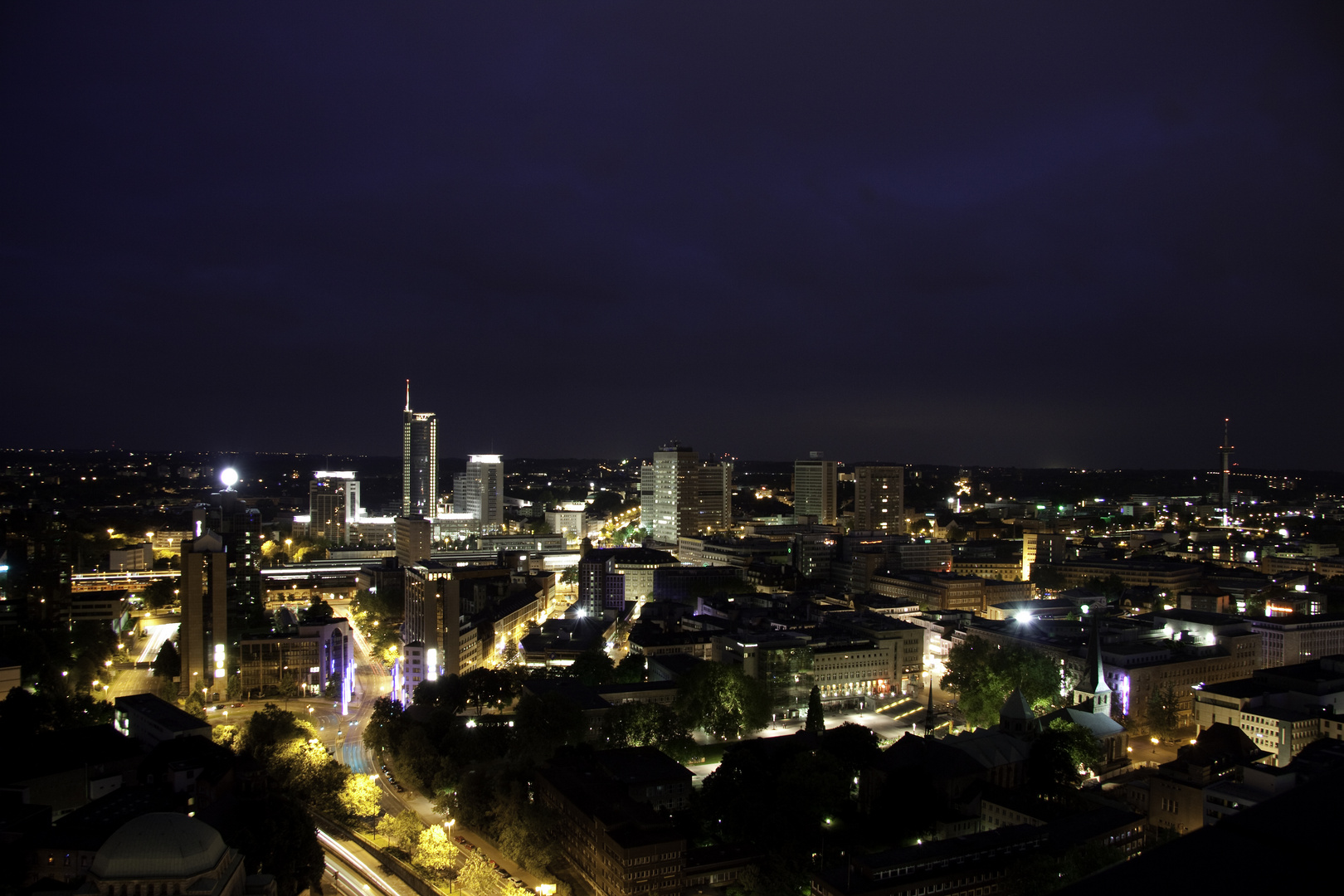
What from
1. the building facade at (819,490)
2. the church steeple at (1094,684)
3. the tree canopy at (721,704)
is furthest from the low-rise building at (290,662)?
the building facade at (819,490)

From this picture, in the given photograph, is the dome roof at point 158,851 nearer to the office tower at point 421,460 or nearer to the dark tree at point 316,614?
the dark tree at point 316,614

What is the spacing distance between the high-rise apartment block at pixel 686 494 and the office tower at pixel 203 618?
109 ft

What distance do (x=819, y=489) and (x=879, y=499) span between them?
6.10 meters

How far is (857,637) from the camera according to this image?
89.9 feet

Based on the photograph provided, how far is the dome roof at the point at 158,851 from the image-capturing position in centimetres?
1134

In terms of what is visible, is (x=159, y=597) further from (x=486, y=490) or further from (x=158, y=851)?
(x=486, y=490)

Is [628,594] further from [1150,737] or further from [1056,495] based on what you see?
[1056,495]

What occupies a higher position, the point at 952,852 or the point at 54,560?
the point at 54,560

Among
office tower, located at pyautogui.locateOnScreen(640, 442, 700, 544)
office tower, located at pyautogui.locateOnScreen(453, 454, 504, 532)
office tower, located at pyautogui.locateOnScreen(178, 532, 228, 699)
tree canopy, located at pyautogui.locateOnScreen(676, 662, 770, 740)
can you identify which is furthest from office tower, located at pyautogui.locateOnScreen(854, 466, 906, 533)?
office tower, located at pyautogui.locateOnScreen(178, 532, 228, 699)

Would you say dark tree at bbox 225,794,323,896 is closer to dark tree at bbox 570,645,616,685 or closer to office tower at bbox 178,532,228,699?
dark tree at bbox 570,645,616,685

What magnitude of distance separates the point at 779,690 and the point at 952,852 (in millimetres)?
11088

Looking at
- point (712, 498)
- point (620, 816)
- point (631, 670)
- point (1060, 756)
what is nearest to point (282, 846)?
point (620, 816)

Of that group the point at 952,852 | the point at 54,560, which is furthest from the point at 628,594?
the point at 952,852

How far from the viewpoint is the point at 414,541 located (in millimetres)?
48875
